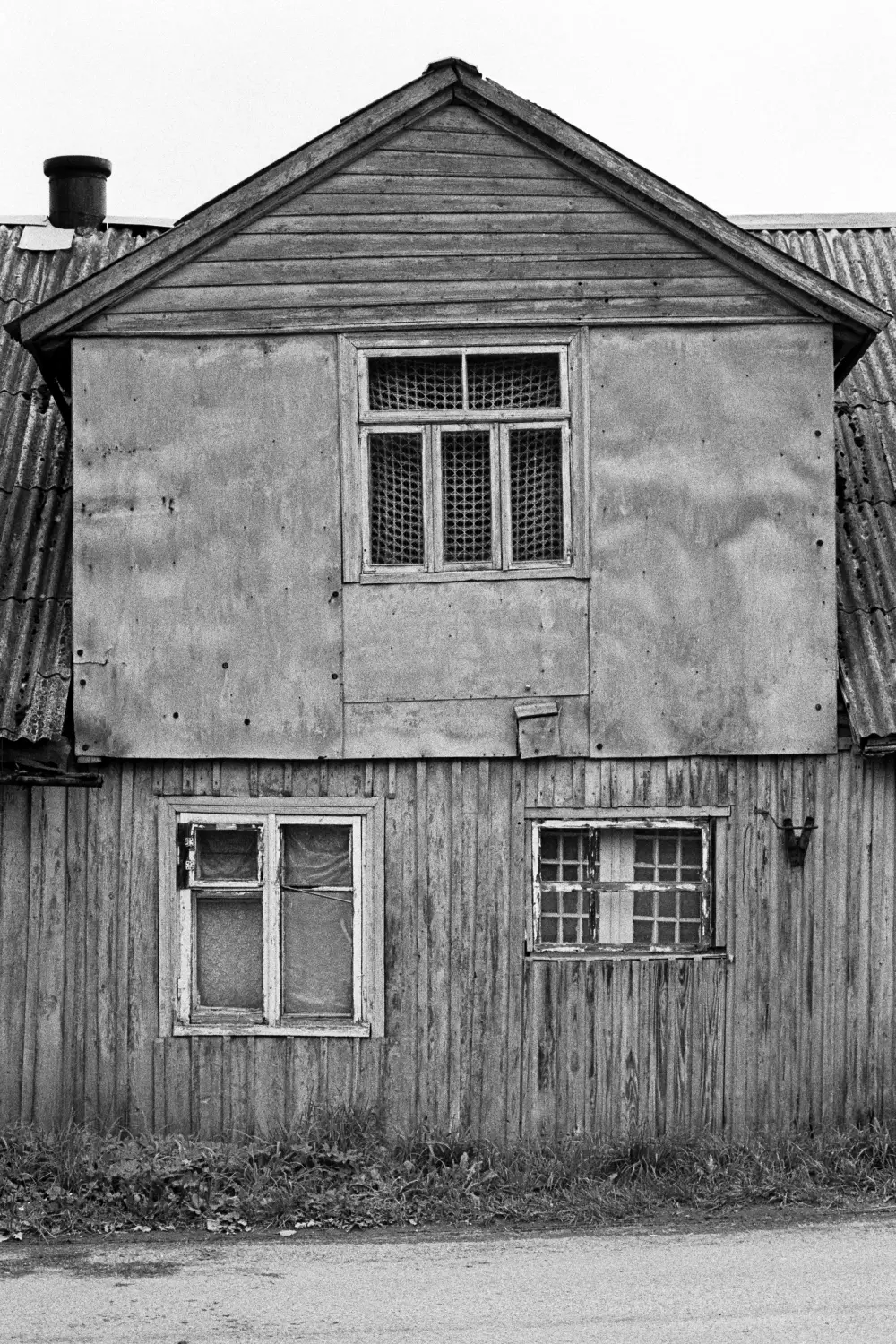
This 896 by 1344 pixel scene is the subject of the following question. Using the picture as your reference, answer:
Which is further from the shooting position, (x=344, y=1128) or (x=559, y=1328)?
(x=344, y=1128)

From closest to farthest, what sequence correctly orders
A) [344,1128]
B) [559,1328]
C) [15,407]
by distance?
[559,1328] → [344,1128] → [15,407]

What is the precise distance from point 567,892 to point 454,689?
1.49m

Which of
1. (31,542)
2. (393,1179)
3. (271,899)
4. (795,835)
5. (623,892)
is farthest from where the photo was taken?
(31,542)

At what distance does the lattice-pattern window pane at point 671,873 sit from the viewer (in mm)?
9297

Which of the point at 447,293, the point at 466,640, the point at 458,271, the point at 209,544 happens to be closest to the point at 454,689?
the point at 466,640

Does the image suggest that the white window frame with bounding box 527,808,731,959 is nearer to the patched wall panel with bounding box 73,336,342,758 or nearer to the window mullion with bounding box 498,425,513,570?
the patched wall panel with bounding box 73,336,342,758

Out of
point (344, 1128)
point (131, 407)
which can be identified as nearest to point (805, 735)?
point (344, 1128)

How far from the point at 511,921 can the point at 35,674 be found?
3.37 metres

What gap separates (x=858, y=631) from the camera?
933cm

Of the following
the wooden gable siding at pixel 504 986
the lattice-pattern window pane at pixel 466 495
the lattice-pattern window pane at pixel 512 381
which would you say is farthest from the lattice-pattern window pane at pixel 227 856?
the lattice-pattern window pane at pixel 512 381

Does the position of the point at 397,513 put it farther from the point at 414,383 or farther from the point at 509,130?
the point at 509,130

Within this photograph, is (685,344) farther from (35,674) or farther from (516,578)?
(35,674)

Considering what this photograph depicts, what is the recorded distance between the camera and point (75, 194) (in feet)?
42.7

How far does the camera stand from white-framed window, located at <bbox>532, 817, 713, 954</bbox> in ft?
30.4
